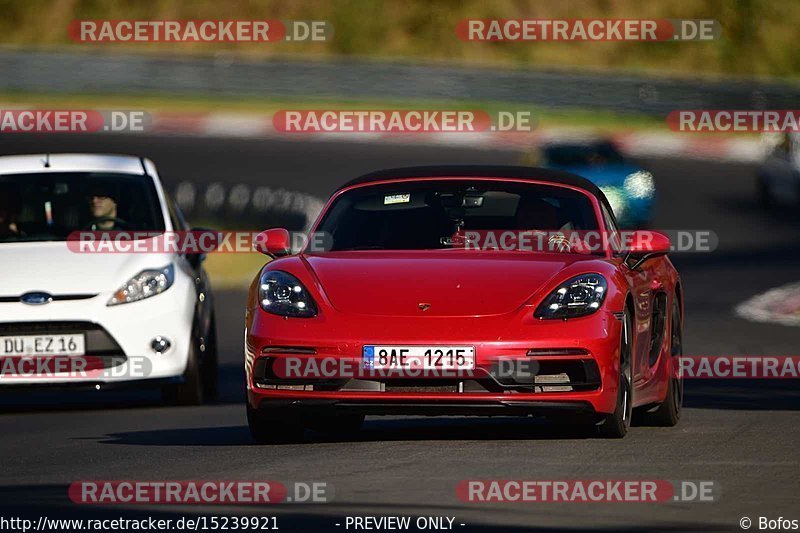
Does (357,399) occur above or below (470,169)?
below

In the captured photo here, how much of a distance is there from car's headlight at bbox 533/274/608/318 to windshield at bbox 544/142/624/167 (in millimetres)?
21944

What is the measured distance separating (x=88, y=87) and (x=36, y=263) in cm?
3217

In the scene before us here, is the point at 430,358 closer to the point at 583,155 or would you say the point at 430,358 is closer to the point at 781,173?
the point at 583,155

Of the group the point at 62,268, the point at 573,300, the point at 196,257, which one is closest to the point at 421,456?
the point at 573,300

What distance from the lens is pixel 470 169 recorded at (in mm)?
10117

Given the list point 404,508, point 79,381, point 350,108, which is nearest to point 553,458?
point 404,508

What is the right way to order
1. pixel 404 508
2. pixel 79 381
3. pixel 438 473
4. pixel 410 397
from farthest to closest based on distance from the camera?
pixel 79 381, pixel 410 397, pixel 438 473, pixel 404 508

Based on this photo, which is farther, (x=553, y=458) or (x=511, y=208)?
(x=511, y=208)

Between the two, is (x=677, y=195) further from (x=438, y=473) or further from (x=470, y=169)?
(x=438, y=473)

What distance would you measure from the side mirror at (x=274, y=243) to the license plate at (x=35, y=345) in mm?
2318

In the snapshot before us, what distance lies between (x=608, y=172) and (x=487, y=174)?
67.9ft

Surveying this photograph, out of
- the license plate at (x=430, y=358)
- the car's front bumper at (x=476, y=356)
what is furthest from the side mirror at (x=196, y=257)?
the license plate at (x=430, y=358)

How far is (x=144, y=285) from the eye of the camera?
11.9m

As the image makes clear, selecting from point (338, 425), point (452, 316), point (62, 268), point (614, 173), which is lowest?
point (614, 173)
